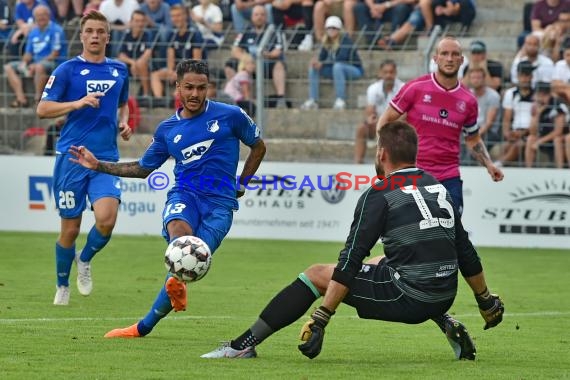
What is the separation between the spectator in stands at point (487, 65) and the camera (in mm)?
19500

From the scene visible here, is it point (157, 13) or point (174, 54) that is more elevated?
point (157, 13)

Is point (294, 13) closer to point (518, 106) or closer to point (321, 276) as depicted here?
point (518, 106)

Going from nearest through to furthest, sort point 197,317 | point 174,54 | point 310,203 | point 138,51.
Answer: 1. point 197,317
2. point 310,203
3. point 174,54
4. point 138,51

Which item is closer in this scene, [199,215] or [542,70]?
[199,215]

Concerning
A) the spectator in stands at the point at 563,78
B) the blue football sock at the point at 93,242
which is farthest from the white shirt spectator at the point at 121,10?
the blue football sock at the point at 93,242

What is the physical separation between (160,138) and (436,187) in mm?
2520

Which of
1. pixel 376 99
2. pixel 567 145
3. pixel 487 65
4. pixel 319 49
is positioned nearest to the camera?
pixel 567 145

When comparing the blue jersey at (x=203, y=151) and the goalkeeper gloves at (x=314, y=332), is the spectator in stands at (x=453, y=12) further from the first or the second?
the goalkeeper gloves at (x=314, y=332)

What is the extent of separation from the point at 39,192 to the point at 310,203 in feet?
14.8

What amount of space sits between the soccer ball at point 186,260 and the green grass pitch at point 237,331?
0.54m

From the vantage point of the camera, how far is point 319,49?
2105 cm

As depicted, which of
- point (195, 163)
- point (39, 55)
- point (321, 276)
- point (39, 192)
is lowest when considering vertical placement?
point (39, 192)

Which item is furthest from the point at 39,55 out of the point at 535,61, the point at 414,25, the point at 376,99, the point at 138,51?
the point at 535,61

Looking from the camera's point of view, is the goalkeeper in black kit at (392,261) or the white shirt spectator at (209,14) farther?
the white shirt spectator at (209,14)
